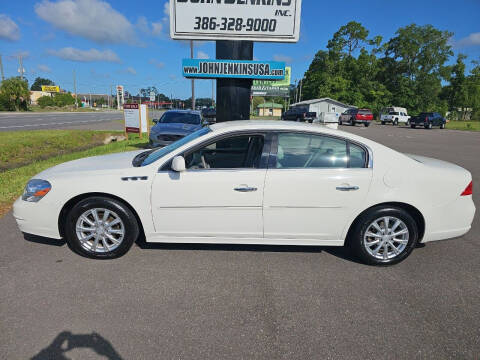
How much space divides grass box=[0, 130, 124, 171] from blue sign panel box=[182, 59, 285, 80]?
565cm

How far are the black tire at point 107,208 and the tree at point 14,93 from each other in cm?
5618

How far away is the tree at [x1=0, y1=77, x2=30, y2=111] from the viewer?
151 ft

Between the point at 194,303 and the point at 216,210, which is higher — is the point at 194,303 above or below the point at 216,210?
below

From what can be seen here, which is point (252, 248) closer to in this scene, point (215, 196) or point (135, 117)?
point (215, 196)

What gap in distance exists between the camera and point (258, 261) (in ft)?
11.3

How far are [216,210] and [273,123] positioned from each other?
1255 mm

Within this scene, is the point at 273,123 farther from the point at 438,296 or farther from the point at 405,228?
the point at 438,296

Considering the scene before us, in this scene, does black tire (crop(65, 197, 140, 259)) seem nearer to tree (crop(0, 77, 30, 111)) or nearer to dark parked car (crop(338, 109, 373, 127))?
dark parked car (crop(338, 109, 373, 127))

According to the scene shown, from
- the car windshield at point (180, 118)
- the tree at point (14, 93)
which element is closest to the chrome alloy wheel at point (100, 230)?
the car windshield at point (180, 118)

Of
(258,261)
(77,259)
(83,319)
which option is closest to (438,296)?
(258,261)

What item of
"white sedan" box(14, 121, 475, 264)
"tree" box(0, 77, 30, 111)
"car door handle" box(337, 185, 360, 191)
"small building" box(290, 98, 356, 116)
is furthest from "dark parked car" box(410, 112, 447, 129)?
"tree" box(0, 77, 30, 111)

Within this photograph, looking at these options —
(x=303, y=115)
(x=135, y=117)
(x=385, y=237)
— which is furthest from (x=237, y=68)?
(x=303, y=115)

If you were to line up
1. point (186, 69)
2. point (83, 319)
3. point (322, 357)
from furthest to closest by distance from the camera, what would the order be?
1. point (186, 69)
2. point (83, 319)
3. point (322, 357)

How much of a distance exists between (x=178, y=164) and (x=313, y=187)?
1.45 m
